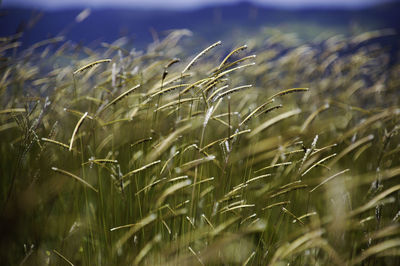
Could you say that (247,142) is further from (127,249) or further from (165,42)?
(127,249)


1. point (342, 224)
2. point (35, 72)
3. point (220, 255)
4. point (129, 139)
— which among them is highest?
point (35, 72)

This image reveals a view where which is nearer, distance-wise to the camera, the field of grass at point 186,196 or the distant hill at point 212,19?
the field of grass at point 186,196

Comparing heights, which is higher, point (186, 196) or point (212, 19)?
point (212, 19)

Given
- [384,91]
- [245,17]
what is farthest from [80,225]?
[245,17]

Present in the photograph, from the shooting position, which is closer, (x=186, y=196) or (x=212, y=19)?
(x=186, y=196)

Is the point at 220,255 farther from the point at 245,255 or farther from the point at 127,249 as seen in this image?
the point at 127,249

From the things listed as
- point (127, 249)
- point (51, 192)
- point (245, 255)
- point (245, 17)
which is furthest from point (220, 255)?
point (245, 17)

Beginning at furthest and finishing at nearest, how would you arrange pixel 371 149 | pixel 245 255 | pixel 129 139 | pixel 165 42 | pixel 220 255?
pixel 165 42 < pixel 371 149 < pixel 129 139 < pixel 245 255 < pixel 220 255

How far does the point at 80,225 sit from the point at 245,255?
70 centimetres

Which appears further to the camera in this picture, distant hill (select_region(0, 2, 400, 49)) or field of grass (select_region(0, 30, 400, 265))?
distant hill (select_region(0, 2, 400, 49))

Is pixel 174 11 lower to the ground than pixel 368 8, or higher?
higher

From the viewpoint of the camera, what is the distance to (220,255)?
4.02 feet

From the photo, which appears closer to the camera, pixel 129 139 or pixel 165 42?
pixel 129 139

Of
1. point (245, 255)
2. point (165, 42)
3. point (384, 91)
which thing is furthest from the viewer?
point (384, 91)
